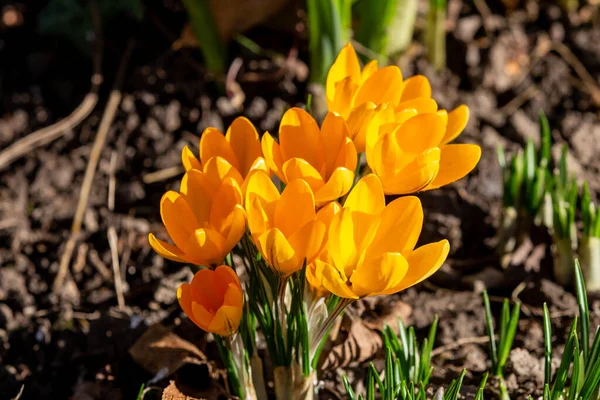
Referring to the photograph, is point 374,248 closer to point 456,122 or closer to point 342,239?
point 342,239

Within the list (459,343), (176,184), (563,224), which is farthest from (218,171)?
(176,184)

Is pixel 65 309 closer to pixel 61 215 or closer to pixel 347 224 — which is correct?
pixel 61 215

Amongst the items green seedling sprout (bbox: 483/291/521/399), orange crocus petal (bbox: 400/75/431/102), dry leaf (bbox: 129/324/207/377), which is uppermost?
orange crocus petal (bbox: 400/75/431/102)

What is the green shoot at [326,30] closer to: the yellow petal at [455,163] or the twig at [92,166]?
the twig at [92,166]

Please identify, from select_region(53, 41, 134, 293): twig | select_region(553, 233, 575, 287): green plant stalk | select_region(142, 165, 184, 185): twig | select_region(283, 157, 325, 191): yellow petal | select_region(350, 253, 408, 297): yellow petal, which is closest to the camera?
select_region(350, 253, 408, 297): yellow petal

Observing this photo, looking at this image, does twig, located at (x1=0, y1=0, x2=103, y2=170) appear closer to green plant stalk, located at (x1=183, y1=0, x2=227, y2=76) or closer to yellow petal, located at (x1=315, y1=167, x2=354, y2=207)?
green plant stalk, located at (x1=183, y1=0, x2=227, y2=76)

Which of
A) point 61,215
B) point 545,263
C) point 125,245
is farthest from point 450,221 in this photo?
point 61,215

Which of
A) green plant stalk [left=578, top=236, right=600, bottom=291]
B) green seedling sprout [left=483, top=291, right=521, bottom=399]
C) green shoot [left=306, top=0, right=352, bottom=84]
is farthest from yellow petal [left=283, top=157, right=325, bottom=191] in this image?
green shoot [left=306, top=0, right=352, bottom=84]
